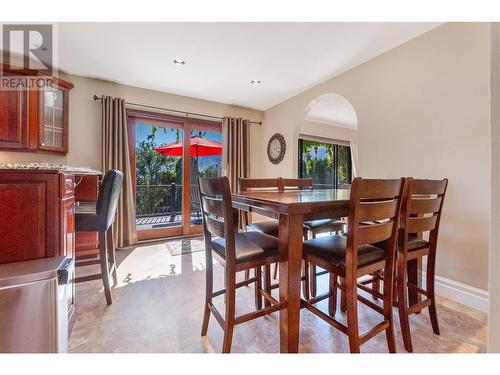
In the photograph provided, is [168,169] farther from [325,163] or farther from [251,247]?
[325,163]

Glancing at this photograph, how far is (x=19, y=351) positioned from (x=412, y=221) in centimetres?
208

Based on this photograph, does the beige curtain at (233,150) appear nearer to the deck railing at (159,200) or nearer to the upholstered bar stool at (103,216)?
the deck railing at (159,200)

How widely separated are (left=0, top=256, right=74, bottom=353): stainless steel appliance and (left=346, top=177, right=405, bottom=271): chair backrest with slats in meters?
1.40

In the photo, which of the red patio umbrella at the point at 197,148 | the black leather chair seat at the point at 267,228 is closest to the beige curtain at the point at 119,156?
the red patio umbrella at the point at 197,148

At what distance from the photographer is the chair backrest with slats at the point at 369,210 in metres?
0.99

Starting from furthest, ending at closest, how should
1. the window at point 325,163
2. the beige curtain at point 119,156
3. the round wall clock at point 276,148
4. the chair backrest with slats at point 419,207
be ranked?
the window at point 325,163, the round wall clock at point 276,148, the beige curtain at point 119,156, the chair backrest with slats at point 419,207

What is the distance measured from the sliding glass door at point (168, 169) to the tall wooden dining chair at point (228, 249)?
8.50 feet

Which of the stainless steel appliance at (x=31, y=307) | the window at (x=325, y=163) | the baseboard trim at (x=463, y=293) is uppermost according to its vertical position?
the window at (x=325, y=163)

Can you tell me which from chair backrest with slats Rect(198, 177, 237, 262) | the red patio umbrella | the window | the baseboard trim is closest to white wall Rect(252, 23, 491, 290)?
the baseboard trim

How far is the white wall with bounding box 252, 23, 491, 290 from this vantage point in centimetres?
169
